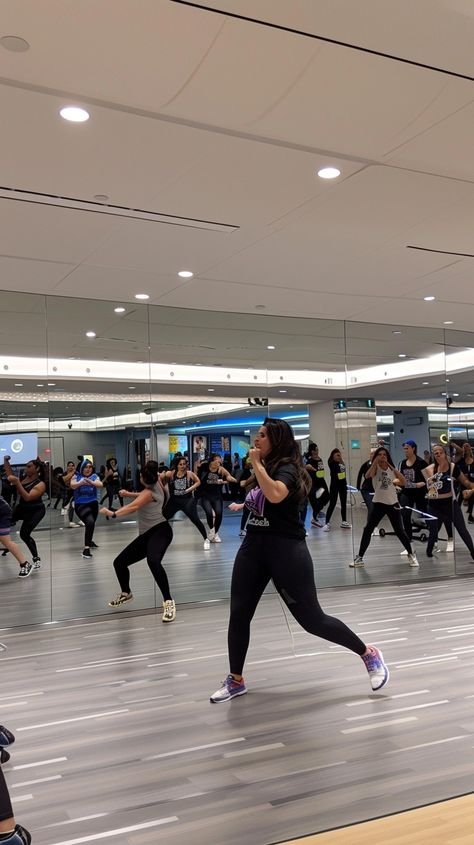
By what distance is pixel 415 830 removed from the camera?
8.84 ft

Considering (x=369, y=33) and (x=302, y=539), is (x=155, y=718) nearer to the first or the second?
(x=302, y=539)

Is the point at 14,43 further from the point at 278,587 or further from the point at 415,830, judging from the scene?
the point at 415,830

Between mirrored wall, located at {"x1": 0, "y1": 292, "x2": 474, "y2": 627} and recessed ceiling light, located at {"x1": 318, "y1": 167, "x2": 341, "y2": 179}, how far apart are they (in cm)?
338

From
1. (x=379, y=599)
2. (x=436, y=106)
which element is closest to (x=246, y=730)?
(x=436, y=106)

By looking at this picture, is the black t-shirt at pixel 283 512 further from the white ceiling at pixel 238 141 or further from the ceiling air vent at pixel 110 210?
the ceiling air vent at pixel 110 210

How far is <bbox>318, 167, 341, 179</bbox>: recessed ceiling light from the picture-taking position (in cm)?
448

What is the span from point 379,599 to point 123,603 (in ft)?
8.43

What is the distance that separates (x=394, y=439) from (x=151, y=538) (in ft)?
12.3

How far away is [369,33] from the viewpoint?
3186 millimetres

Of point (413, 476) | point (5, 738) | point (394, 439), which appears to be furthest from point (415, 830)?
point (413, 476)

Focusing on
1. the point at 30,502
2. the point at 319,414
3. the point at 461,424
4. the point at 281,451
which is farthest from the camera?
the point at 461,424

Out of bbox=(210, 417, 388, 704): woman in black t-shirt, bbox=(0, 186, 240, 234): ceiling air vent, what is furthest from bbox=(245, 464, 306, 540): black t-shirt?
bbox=(0, 186, 240, 234): ceiling air vent

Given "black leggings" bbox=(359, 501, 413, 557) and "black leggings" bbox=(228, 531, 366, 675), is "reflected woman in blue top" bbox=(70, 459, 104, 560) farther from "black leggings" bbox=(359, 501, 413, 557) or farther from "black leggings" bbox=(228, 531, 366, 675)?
"black leggings" bbox=(359, 501, 413, 557)

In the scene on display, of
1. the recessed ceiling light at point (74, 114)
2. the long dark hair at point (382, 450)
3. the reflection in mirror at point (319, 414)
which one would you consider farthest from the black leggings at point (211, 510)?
the recessed ceiling light at point (74, 114)
